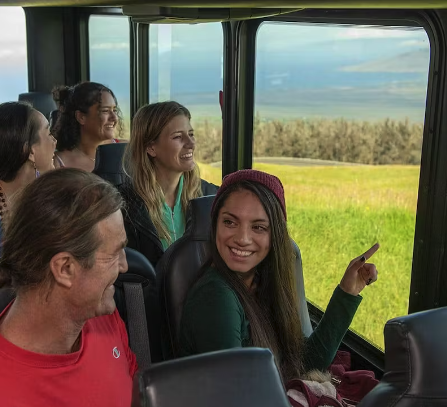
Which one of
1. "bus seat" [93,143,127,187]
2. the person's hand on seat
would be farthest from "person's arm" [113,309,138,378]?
"bus seat" [93,143,127,187]

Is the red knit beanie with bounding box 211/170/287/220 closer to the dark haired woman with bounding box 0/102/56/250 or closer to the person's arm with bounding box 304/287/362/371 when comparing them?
the person's arm with bounding box 304/287/362/371

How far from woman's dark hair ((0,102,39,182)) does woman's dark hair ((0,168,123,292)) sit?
123 centimetres

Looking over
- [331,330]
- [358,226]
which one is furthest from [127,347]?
[358,226]

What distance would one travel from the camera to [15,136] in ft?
8.71

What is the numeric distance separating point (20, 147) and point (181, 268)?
35.7 inches

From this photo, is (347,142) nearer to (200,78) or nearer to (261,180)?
(261,180)

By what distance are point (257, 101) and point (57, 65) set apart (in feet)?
11.9

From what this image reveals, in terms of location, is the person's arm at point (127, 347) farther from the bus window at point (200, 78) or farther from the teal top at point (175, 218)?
the bus window at point (200, 78)

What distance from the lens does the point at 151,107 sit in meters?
3.32

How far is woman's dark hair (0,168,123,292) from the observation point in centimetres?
137

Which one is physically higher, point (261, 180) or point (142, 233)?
point (261, 180)

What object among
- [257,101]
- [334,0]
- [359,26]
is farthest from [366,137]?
[334,0]

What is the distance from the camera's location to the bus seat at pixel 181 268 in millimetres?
2217

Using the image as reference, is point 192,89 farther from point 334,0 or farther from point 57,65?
point 334,0
